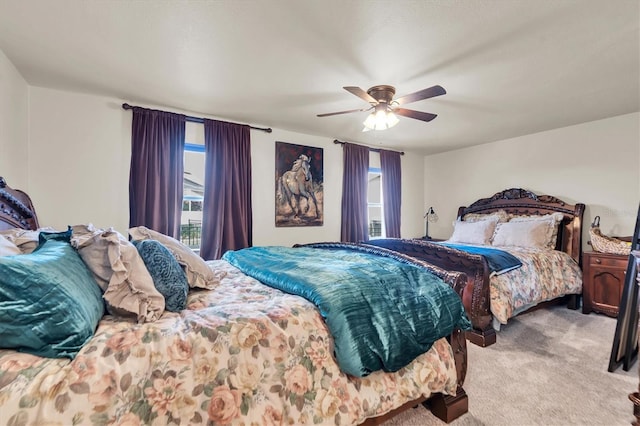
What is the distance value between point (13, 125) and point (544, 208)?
586 centimetres

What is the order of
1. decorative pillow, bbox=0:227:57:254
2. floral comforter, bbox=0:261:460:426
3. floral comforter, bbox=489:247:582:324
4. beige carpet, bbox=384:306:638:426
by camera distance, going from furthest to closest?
floral comforter, bbox=489:247:582:324 < beige carpet, bbox=384:306:638:426 < decorative pillow, bbox=0:227:57:254 < floral comforter, bbox=0:261:460:426

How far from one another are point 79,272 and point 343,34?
1929mm

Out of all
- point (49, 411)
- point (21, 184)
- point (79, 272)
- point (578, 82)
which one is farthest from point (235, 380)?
point (578, 82)

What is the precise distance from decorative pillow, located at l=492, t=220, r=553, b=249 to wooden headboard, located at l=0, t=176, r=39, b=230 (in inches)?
191

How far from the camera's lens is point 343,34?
1.93 meters

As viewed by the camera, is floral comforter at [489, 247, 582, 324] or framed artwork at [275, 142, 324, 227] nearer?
floral comforter at [489, 247, 582, 324]

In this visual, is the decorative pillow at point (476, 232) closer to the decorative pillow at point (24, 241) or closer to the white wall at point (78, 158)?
the white wall at point (78, 158)

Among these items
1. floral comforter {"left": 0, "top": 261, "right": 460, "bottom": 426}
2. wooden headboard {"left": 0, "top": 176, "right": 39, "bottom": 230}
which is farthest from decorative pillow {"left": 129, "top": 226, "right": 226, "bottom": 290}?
wooden headboard {"left": 0, "top": 176, "right": 39, "bottom": 230}

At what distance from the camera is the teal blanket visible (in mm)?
1305

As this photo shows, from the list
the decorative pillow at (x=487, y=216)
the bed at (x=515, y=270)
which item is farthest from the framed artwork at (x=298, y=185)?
the decorative pillow at (x=487, y=216)

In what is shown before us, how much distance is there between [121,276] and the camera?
1.25 m

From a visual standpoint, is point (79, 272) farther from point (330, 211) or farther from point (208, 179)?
point (330, 211)

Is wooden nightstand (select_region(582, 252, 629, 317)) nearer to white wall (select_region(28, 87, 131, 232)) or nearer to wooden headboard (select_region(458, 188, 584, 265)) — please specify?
wooden headboard (select_region(458, 188, 584, 265))

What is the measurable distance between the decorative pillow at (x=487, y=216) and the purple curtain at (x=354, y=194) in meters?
1.64
